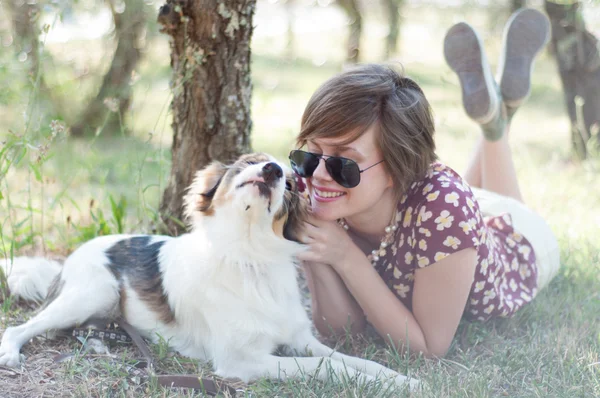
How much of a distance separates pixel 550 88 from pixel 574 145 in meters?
6.00

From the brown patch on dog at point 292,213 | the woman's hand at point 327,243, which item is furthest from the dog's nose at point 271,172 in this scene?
the woman's hand at point 327,243

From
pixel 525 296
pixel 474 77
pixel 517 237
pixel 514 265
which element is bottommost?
pixel 525 296

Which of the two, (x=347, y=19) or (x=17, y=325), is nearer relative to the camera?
(x=17, y=325)

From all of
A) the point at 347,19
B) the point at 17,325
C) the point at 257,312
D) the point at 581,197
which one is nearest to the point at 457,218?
the point at 257,312

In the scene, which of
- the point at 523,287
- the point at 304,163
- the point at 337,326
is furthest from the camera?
the point at 523,287

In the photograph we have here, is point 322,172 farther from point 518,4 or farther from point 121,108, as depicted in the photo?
point 518,4

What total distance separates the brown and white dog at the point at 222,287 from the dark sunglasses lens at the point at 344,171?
195 mm

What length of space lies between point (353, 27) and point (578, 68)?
142 inches

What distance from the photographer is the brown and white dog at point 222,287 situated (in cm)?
255

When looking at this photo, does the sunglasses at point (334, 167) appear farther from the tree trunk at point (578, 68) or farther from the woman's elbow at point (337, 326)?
the tree trunk at point (578, 68)

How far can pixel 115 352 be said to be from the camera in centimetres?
282

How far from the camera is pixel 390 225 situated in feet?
9.37

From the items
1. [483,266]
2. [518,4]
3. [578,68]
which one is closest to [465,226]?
[483,266]

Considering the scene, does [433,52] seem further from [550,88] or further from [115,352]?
[115,352]
